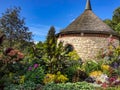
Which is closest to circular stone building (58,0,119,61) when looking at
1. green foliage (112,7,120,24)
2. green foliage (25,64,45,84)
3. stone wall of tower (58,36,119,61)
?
stone wall of tower (58,36,119,61)

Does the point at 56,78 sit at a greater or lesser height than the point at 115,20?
lesser

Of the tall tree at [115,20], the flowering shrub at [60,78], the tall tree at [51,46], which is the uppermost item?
the tall tree at [115,20]

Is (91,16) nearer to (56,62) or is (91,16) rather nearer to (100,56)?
(100,56)

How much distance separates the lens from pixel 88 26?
99.2ft

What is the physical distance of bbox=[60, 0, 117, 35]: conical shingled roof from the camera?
2964 cm

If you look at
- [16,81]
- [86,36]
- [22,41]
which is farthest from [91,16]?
[16,81]

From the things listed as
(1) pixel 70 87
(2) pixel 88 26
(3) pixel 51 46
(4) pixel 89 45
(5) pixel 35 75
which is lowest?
(1) pixel 70 87

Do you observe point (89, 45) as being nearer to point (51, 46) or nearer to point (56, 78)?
point (51, 46)

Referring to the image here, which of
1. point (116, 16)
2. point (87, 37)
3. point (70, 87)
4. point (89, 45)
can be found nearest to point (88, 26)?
point (87, 37)

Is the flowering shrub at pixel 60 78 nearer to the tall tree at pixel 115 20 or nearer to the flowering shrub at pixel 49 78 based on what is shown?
the flowering shrub at pixel 49 78

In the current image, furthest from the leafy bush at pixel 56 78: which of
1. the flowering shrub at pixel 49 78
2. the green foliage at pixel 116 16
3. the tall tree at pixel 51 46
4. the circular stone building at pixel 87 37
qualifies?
the green foliage at pixel 116 16

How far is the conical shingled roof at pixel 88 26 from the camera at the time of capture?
29.6 meters

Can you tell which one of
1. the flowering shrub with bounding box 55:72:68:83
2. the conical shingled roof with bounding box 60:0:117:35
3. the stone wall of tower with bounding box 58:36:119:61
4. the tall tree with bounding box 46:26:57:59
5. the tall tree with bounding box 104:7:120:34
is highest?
the tall tree with bounding box 104:7:120:34

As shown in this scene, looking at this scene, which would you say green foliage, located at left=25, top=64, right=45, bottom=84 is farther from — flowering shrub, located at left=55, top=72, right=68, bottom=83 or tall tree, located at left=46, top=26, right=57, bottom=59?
tall tree, located at left=46, top=26, right=57, bottom=59
